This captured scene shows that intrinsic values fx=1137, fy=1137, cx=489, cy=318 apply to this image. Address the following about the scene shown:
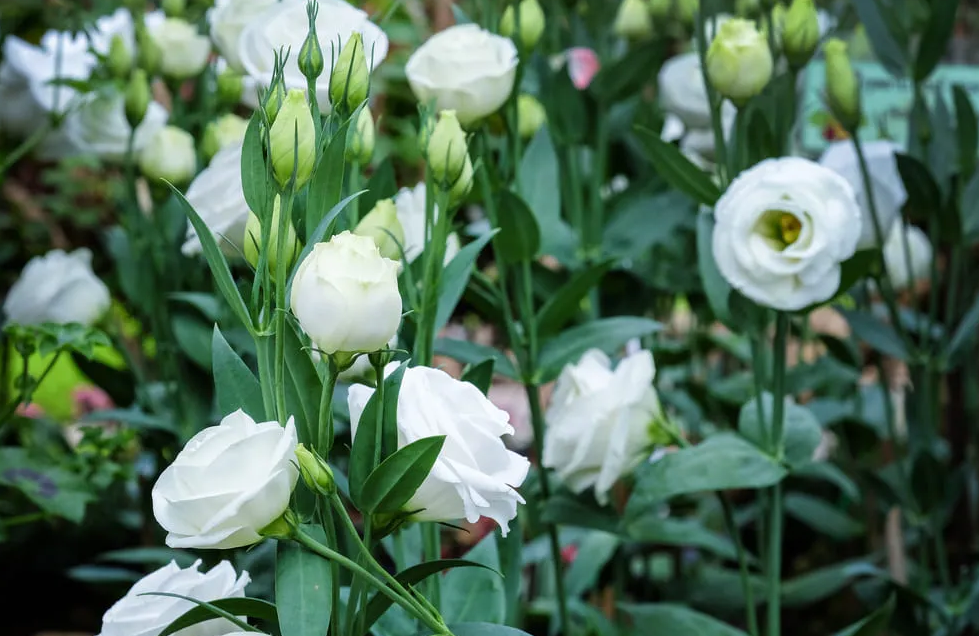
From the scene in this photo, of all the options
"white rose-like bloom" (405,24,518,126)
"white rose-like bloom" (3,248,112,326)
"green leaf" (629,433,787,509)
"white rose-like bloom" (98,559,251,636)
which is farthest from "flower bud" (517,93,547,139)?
"white rose-like bloom" (98,559,251,636)

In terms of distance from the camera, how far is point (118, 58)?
35.8 inches

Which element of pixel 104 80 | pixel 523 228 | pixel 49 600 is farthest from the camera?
pixel 49 600

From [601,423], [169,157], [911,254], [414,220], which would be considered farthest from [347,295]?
[911,254]

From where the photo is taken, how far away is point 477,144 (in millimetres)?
836

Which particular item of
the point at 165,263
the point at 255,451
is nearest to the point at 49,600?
the point at 165,263

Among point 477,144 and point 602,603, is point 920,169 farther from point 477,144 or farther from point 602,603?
point 602,603

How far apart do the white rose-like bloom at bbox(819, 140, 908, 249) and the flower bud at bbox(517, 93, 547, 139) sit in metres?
0.24

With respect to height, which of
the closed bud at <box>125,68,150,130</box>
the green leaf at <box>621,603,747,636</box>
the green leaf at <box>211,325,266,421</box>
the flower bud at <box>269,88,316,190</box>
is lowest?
the green leaf at <box>621,603,747,636</box>

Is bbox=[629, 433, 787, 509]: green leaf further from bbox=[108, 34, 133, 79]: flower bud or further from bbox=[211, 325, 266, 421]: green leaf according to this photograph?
bbox=[108, 34, 133, 79]: flower bud

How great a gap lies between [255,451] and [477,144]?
1.52 feet

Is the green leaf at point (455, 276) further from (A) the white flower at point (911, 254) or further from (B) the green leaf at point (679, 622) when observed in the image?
(A) the white flower at point (911, 254)

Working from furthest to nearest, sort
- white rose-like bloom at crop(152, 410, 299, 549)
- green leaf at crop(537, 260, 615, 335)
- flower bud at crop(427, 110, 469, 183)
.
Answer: green leaf at crop(537, 260, 615, 335) → flower bud at crop(427, 110, 469, 183) → white rose-like bloom at crop(152, 410, 299, 549)

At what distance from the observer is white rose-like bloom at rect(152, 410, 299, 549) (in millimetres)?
406

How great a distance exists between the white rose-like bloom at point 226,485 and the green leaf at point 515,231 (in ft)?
1.23
